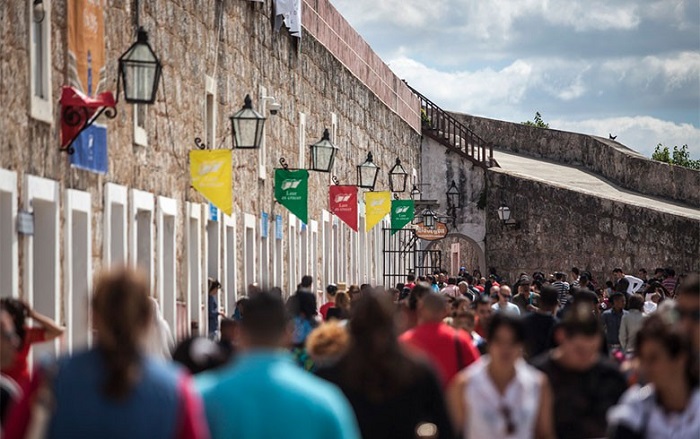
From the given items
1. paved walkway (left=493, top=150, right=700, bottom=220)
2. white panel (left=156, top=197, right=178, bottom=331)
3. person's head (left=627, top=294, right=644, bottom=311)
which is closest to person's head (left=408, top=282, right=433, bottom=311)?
person's head (left=627, top=294, right=644, bottom=311)

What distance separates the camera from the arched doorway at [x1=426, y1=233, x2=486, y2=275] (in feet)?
162

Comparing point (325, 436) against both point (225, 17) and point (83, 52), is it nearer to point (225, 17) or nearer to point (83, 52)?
point (83, 52)

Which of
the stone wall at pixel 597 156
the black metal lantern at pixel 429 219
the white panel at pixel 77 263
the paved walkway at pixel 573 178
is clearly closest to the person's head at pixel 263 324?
the white panel at pixel 77 263

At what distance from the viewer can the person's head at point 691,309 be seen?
8.25 meters

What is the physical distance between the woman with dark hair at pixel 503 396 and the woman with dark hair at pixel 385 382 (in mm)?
401

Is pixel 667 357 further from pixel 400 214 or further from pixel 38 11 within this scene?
pixel 400 214

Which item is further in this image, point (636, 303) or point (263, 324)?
point (636, 303)

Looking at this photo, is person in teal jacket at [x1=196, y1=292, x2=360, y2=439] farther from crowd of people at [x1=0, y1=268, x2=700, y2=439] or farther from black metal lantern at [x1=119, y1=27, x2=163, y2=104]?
black metal lantern at [x1=119, y1=27, x2=163, y2=104]

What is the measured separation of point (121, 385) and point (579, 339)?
10.8 ft

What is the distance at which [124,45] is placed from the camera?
1634cm

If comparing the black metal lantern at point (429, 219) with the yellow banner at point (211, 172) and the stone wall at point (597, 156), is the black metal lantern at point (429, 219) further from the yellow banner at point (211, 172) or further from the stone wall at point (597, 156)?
the yellow banner at point (211, 172)

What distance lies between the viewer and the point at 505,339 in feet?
23.8

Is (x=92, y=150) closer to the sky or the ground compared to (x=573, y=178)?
closer to the sky

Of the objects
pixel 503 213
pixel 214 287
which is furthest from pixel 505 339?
pixel 503 213
